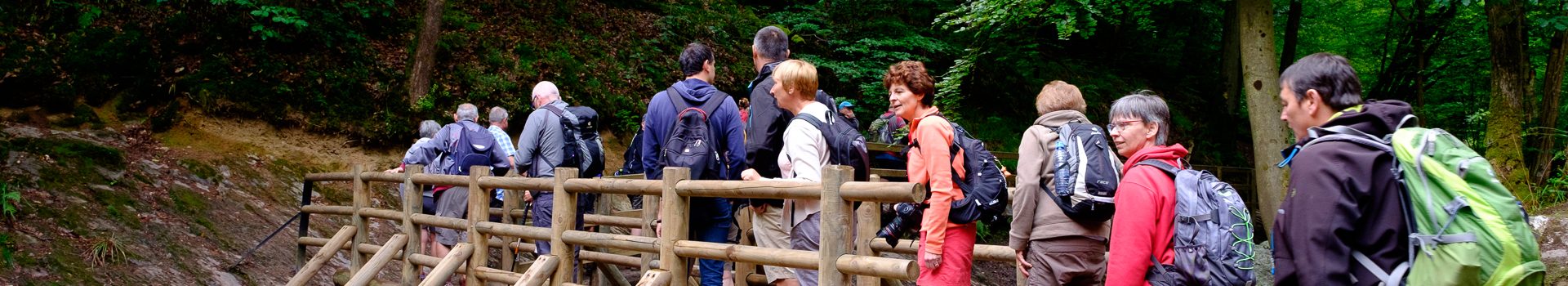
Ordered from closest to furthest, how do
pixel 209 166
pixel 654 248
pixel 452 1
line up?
pixel 654 248, pixel 209 166, pixel 452 1

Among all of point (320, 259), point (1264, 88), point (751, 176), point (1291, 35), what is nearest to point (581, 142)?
point (320, 259)

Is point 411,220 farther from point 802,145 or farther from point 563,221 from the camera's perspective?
point 802,145

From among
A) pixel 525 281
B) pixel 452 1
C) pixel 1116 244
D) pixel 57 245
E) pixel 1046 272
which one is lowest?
pixel 57 245

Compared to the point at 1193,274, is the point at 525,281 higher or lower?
lower

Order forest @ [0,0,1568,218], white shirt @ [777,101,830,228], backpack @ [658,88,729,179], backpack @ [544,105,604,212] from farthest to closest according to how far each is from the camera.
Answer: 1. forest @ [0,0,1568,218]
2. backpack @ [544,105,604,212]
3. backpack @ [658,88,729,179]
4. white shirt @ [777,101,830,228]

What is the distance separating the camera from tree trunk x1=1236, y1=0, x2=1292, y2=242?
10.9m

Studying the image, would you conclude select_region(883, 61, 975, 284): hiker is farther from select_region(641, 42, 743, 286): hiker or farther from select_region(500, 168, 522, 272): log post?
select_region(500, 168, 522, 272): log post

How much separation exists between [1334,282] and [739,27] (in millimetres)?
14077

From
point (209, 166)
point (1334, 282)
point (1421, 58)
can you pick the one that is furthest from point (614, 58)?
point (1421, 58)

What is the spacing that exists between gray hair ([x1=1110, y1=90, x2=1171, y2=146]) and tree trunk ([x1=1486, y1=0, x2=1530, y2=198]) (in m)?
8.98

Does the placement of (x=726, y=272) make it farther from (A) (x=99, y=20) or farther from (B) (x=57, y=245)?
(A) (x=99, y=20)

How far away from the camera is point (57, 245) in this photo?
7332 mm

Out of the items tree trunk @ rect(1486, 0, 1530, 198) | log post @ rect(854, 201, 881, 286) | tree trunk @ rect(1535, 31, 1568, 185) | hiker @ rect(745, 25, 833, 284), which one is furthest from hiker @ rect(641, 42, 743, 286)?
tree trunk @ rect(1535, 31, 1568, 185)

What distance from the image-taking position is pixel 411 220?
22.5ft
